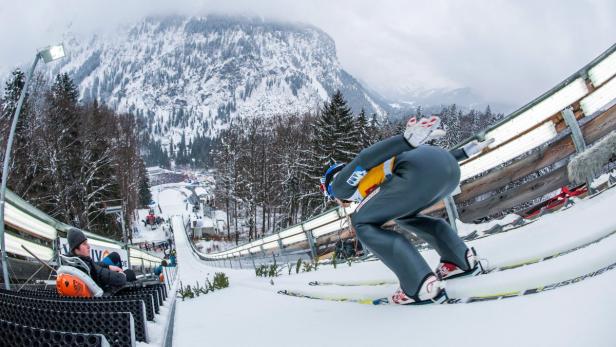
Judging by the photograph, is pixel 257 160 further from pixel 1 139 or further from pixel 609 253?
pixel 609 253

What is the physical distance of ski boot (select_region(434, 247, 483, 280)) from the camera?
117 inches

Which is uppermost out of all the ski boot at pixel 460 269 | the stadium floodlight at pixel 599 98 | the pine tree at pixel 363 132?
the pine tree at pixel 363 132

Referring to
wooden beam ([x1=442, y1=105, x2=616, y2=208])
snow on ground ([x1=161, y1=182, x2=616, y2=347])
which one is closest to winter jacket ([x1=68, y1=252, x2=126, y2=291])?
snow on ground ([x1=161, y1=182, x2=616, y2=347])

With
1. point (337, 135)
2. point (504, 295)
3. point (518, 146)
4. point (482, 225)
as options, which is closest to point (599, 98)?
point (518, 146)

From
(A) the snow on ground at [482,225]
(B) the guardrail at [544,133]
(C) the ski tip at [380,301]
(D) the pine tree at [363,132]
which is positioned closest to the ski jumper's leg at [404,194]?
(C) the ski tip at [380,301]

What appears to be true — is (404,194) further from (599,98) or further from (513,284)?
(599,98)

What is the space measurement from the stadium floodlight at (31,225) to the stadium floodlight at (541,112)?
9.79m

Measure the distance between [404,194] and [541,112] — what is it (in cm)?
257

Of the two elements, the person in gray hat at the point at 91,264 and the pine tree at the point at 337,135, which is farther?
the pine tree at the point at 337,135

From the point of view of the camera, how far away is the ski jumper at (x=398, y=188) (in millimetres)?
2684

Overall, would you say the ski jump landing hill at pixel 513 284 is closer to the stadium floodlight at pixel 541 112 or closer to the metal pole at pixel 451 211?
the stadium floodlight at pixel 541 112

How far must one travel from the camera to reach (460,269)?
9.95 feet

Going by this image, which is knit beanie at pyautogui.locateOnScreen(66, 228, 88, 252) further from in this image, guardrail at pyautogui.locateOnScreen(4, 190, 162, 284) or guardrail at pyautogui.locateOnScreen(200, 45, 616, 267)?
guardrail at pyautogui.locateOnScreen(4, 190, 162, 284)

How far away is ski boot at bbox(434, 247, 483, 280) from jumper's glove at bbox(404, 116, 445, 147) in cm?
99
